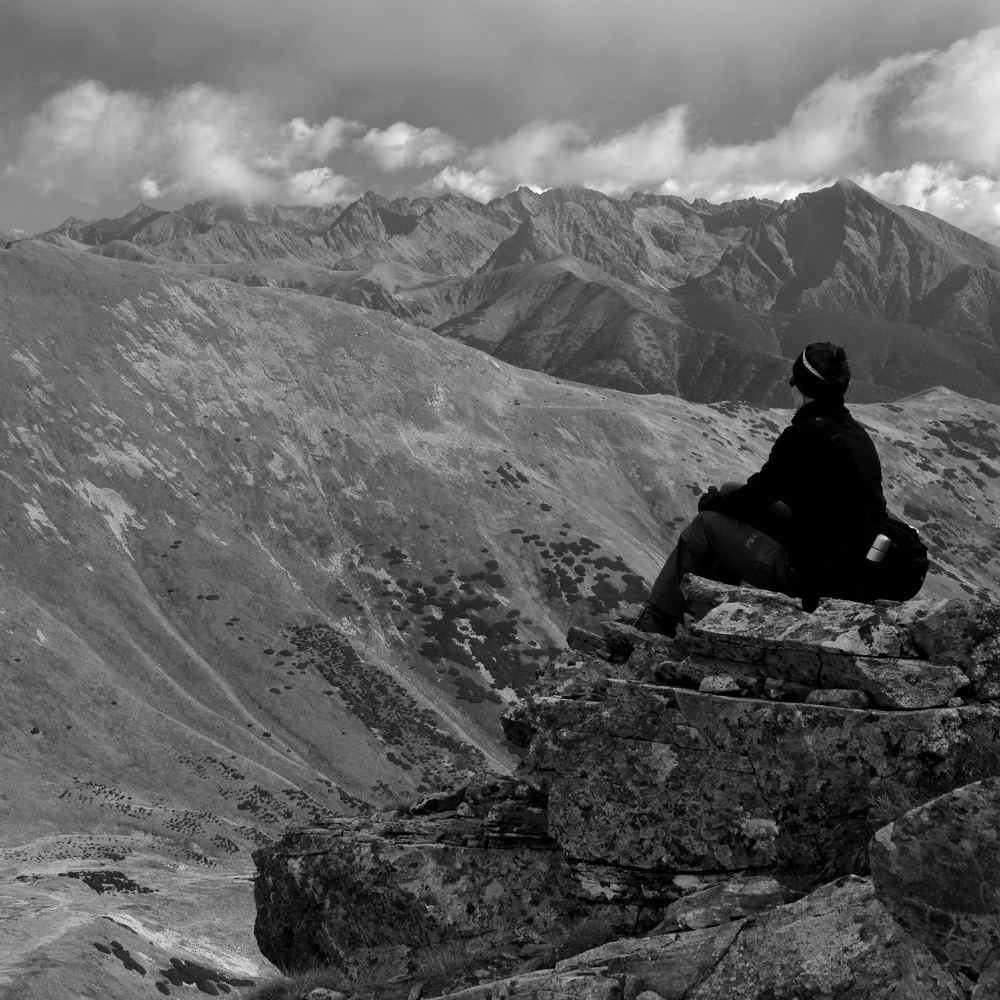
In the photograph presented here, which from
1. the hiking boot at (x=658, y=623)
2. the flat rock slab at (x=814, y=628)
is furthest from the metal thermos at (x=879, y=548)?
the hiking boot at (x=658, y=623)

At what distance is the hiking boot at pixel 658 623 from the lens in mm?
12930

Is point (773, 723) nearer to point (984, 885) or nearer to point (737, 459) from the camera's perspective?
point (984, 885)

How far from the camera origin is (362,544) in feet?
425

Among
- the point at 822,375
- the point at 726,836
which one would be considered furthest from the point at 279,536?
the point at 726,836

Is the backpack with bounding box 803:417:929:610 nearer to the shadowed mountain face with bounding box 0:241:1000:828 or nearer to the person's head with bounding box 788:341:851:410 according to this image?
the person's head with bounding box 788:341:851:410

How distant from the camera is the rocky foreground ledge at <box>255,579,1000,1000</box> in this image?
629 cm

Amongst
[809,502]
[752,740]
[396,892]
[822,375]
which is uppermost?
[822,375]

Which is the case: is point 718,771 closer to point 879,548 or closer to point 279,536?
point 879,548

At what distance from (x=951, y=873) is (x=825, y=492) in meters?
5.34

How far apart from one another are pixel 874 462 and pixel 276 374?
149340 millimetres

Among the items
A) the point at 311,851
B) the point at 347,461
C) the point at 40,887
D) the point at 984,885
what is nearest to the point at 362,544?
the point at 347,461

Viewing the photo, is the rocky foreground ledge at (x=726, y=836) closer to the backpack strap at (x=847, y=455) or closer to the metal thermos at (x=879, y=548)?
the metal thermos at (x=879, y=548)

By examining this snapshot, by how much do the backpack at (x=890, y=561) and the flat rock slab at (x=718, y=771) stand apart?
76.5 inches

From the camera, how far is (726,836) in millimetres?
9859
